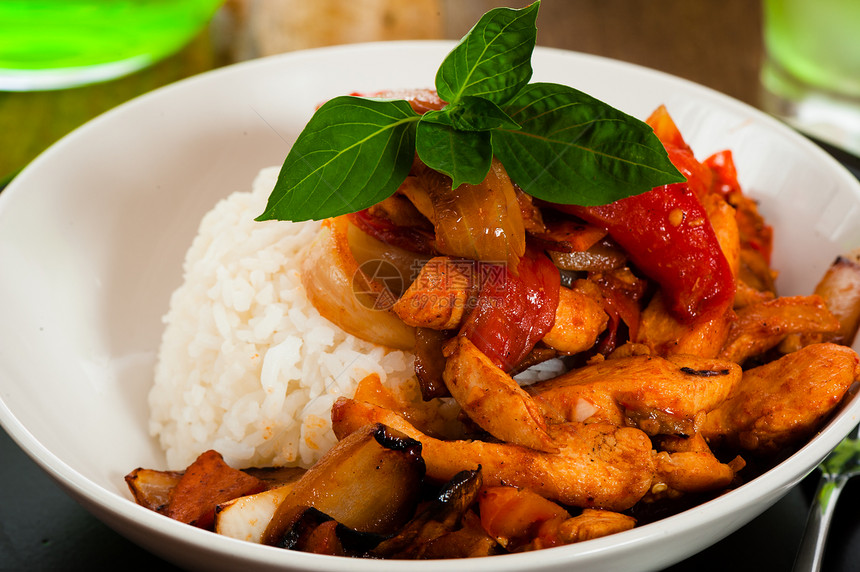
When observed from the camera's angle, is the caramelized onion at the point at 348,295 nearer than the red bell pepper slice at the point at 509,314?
No

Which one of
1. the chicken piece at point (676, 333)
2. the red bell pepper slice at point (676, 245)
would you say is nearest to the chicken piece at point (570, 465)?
the chicken piece at point (676, 333)

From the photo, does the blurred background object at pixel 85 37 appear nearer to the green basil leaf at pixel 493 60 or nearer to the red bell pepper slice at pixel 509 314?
the green basil leaf at pixel 493 60

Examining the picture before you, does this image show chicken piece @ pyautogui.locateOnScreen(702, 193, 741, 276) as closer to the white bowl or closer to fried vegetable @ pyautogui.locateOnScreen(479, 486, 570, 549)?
the white bowl

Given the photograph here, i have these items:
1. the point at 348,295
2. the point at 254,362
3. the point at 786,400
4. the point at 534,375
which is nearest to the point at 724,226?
the point at 786,400

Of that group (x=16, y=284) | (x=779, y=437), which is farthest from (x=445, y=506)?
(x=16, y=284)

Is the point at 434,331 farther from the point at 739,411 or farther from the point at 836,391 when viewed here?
the point at 836,391

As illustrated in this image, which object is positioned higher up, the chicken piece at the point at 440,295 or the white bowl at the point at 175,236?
the chicken piece at the point at 440,295
